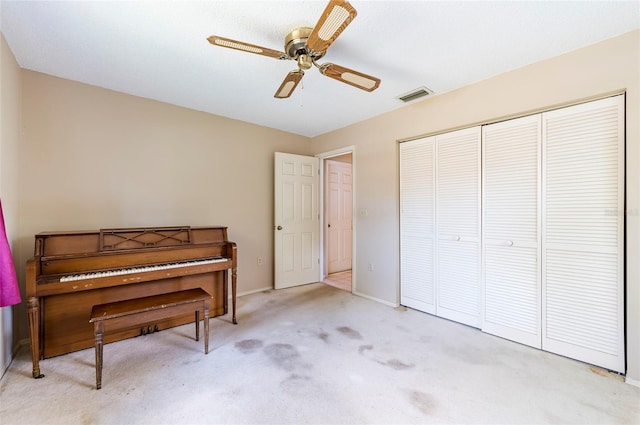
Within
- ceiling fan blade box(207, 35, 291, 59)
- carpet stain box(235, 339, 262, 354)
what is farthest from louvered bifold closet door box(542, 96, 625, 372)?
carpet stain box(235, 339, 262, 354)

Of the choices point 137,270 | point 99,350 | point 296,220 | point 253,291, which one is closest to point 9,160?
point 137,270

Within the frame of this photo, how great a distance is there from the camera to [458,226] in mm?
2889

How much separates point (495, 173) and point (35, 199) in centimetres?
425

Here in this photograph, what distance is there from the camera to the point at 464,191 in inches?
111

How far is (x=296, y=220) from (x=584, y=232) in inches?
127

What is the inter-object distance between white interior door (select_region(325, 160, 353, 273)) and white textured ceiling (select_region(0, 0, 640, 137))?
232 cm

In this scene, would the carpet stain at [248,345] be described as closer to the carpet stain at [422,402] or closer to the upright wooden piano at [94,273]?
the upright wooden piano at [94,273]

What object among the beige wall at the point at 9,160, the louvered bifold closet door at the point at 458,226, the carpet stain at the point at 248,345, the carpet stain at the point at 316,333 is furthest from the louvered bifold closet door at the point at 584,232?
the beige wall at the point at 9,160

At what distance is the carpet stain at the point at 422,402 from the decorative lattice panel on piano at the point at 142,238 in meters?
2.40

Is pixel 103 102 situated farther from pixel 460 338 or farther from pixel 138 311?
pixel 460 338

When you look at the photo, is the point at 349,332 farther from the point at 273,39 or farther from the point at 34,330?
the point at 273,39

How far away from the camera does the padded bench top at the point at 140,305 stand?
190 centimetres

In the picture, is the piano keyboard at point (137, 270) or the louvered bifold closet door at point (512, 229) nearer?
the piano keyboard at point (137, 270)

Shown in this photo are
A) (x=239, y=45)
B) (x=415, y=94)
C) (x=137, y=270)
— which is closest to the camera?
(x=239, y=45)
